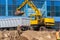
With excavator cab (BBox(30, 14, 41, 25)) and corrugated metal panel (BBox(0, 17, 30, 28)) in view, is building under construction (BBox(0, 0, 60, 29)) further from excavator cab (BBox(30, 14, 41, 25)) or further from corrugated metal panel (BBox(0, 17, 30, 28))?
excavator cab (BBox(30, 14, 41, 25))

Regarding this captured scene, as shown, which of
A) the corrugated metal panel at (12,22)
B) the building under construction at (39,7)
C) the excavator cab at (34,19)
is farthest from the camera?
the building under construction at (39,7)

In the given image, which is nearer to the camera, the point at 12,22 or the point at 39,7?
the point at 12,22

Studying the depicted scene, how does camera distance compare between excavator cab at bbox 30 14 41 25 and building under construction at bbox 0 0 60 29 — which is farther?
building under construction at bbox 0 0 60 29

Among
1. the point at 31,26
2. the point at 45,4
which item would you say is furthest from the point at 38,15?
the point at 45,4

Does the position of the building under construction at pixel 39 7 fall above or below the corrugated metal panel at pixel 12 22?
above

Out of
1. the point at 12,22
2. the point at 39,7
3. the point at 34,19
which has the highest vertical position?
the point at 39,7

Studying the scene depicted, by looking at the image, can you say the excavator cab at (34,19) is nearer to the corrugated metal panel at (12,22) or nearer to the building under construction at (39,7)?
the corrugated metal panel at (12,22)

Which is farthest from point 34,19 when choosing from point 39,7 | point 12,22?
point 39,7

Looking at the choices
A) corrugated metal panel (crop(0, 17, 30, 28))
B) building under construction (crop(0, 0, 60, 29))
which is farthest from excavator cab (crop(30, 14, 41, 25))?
building under construction (crop(0, 0, 60, 29))

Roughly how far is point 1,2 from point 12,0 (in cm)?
223

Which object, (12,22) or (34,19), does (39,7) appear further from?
(34,19)

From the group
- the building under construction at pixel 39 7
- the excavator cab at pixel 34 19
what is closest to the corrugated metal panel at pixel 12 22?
the excavator cab at pixel 34 19

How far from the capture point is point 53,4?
45.5 m

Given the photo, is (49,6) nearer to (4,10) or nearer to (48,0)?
(48,0)
